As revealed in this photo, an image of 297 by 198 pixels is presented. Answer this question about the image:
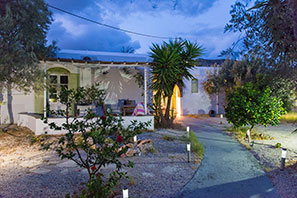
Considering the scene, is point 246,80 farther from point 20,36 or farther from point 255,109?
point 20,36

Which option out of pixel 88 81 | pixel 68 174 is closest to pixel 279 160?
pixel 68 174

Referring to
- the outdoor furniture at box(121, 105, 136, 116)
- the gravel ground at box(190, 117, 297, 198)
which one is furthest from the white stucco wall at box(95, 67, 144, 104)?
the gravel ground at box(190, 117, 297, 198)

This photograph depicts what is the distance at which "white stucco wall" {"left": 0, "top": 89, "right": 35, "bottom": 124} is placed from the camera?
10.1 m

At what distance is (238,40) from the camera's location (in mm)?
5809

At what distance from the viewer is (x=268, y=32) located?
5.07m

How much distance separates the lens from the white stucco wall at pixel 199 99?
49.9ft

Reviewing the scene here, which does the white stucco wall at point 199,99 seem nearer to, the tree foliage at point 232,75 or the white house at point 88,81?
the tree foliage at point 232,75

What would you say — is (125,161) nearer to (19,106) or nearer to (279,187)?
(279,187)

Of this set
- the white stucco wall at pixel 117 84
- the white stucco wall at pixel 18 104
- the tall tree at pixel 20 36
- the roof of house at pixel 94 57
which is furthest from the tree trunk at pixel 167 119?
the white stucco wall at pixel 18 104

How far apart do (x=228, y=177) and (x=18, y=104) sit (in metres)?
9.83

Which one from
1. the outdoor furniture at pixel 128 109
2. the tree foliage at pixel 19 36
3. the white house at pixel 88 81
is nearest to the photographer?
the tree foliage at pixel 19 36

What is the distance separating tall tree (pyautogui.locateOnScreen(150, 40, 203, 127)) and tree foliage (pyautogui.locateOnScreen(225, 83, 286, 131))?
2.27 metres

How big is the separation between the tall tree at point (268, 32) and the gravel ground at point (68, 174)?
3314 millimetres

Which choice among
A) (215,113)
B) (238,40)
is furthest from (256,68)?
(238,40)
